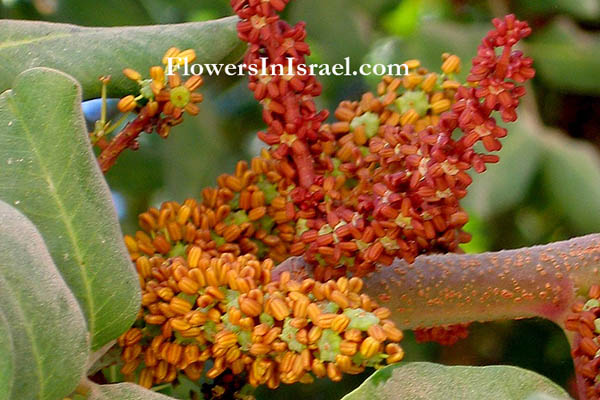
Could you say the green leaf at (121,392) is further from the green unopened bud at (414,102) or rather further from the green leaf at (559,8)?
the green leaf at (559,8)

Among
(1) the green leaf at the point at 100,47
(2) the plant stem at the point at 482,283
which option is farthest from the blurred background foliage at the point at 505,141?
(2) the plant stem at the point at 482,283

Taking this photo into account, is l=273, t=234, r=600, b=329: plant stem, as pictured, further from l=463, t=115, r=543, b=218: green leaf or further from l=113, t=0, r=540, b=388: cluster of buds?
l=463, t=115, r=543, b=218: green leaf

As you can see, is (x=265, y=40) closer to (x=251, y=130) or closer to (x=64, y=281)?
(x=64, y=281)

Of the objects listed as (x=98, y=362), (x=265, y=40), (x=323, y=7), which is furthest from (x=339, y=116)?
(x=323, y=7)

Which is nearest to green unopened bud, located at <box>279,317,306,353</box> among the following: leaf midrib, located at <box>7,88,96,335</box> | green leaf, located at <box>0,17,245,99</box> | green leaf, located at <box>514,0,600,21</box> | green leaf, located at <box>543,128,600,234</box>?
leaf midrib, located at <box>7,88,96,335</box>

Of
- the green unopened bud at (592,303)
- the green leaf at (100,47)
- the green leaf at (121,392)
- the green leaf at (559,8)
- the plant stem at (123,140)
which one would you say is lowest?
the green leaf at (559,8)
